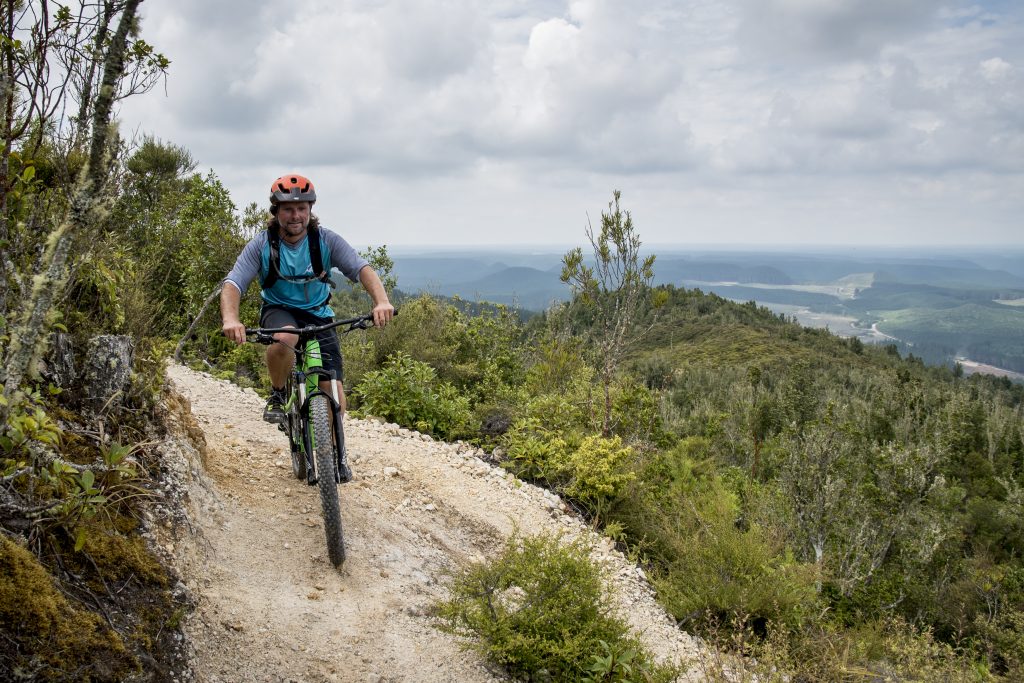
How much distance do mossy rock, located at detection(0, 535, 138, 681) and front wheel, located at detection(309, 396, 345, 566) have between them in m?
1.36

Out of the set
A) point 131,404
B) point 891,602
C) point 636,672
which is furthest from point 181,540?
point 891,602

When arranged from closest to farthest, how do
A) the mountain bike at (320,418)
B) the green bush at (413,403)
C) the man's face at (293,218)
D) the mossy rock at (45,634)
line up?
1. the mossy rock at (45,634)
2. the mountain bike at (320,418)
3. the man's face at (293,218)
4. the green bush at (413,403)

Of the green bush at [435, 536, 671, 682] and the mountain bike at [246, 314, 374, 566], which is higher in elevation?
the mountain bike at [246, 314, 374, 566]

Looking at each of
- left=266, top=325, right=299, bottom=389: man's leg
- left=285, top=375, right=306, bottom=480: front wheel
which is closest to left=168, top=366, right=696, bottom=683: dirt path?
left=285, top=375, right=306, bottom=480: front wheel

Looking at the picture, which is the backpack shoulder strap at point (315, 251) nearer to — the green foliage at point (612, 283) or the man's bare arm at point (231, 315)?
the man's bare arm at point (231, 315)

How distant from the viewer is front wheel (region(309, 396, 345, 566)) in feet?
12.5

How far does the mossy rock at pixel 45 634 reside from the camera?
2340 mm

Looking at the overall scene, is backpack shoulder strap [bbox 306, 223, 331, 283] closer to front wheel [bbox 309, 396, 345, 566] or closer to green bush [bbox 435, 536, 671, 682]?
front wheel [bbox 309, 396, 345, 566]

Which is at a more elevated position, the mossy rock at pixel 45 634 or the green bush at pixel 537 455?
the mossy rock at pixel 45 634

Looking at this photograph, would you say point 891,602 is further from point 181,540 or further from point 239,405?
point 181,540

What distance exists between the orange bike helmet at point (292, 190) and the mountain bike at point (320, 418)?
0.89 m

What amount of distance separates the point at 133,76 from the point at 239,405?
5295 mm

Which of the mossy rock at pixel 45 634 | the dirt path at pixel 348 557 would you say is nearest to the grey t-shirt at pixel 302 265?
the dirt path at pixel 348 557

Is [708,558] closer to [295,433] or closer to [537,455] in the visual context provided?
[537,455]
